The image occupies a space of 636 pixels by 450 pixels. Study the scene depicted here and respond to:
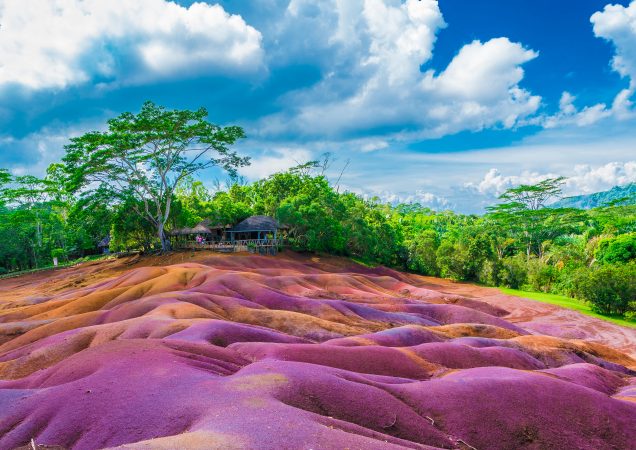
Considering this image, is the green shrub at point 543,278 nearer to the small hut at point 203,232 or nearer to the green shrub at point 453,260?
the green shrub at point 453,260

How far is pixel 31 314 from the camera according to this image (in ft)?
92.2

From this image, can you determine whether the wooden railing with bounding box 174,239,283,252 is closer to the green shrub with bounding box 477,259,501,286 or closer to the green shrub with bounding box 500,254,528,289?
the green shrub with bounding box 477,259,501,286

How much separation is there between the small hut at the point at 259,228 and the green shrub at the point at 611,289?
35.5m

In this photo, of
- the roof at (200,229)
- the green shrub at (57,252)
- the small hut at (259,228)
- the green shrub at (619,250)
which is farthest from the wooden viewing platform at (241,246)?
the green shrub at (619,250)

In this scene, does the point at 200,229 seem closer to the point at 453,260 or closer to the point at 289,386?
the point at 453,260

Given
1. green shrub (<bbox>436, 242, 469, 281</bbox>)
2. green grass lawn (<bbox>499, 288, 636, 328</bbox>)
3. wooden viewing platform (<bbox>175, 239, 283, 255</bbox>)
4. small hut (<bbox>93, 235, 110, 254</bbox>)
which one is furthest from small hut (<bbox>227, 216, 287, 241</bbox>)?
green grass lawn (<bbox>499, 288, 636, 328</bbox>)

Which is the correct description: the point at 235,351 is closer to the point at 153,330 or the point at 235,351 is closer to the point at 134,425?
the point at 153,330

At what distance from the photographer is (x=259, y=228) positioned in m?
56.6

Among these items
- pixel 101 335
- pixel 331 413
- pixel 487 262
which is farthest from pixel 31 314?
pixel 487 262

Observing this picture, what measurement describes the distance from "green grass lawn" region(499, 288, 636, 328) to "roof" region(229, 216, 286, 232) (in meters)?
30.1

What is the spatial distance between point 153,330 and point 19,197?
2294 inches

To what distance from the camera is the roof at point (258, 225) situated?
56.8 meters

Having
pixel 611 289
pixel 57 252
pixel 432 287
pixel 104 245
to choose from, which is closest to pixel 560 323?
pixel 611 289

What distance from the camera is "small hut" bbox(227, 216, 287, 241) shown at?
186 feet
